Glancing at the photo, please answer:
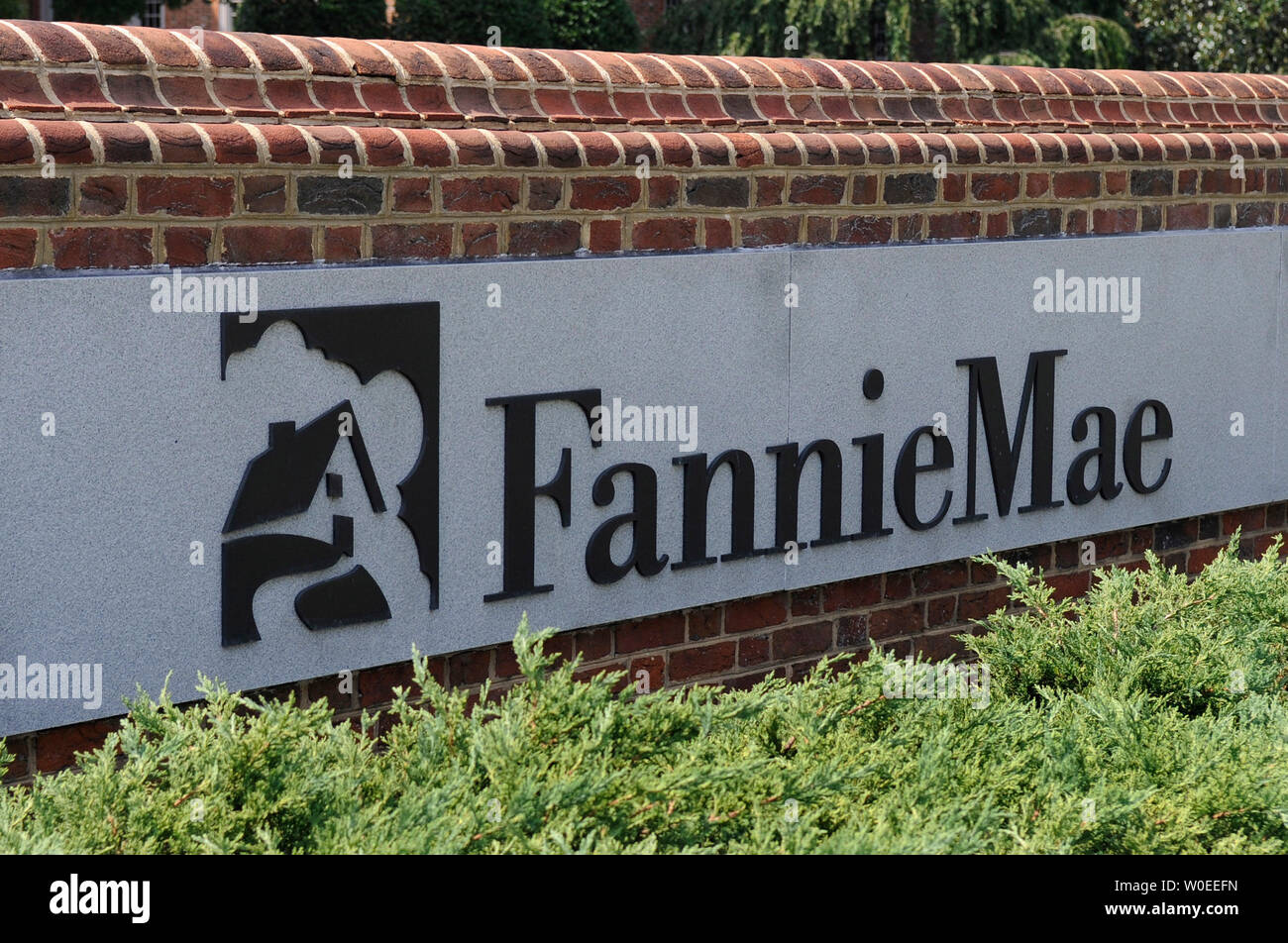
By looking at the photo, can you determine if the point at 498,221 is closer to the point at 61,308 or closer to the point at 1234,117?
the point at 61,308

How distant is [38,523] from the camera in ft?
12.4

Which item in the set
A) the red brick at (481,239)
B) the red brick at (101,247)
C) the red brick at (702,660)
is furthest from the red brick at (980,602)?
the red brick at (101,247)

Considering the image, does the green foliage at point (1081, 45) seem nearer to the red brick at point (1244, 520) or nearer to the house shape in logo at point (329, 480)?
the red brick at point (1244, 520)

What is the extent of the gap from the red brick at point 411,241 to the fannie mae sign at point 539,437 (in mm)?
66

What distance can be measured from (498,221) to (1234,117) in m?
3.98

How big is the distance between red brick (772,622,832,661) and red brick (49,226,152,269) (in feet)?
8.44

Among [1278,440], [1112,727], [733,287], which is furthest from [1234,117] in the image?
[1112,727]

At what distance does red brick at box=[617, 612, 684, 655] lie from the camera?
16.5 feet

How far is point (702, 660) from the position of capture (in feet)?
17.3

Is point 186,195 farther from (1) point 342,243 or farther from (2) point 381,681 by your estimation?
(2) point 381,681

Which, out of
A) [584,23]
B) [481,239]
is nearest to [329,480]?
[481,239]

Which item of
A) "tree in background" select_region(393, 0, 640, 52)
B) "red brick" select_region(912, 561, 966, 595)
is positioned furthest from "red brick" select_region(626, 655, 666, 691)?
"tree in background" select_region(393, 0, 640, 52)

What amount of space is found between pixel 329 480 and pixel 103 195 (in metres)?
0.95

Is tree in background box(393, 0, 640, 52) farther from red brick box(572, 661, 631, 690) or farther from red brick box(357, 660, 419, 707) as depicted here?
red brick box(357, 660, 419, 707)
